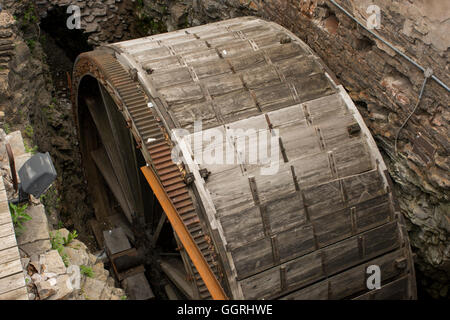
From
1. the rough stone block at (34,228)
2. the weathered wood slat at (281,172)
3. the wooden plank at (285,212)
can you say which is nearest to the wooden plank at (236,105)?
the weathered wood slat at (281,172)

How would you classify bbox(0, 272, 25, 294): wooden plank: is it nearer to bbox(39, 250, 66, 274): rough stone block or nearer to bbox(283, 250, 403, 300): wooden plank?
bbox(39, 250, 66, 274): rough stone block

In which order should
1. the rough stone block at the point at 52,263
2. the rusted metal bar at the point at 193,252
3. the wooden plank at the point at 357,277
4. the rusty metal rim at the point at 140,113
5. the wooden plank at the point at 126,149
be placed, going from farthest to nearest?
the wooden plank at the point at 126,149 → the wooden plank at the point at 357,277 → the rusty metal rim at the point at 140,113 → the rusted metal bar at the point at 193,252 → the rough stone block at the point at 52,263

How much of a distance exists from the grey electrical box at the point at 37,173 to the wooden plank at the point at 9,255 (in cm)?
45

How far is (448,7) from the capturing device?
3.83 metres

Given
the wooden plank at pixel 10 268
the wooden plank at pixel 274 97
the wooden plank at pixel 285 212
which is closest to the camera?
the wooden plank at pixel 10 268

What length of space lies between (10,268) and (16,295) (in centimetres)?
25

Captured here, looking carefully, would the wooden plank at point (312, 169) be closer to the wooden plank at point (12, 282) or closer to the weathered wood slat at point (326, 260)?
the weathered wood slat at point (326, 260)

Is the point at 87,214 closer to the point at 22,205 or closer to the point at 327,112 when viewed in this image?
the point at 22,205

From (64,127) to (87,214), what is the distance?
2.13m

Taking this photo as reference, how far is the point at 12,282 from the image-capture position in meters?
3.13

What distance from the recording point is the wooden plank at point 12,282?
121 inches

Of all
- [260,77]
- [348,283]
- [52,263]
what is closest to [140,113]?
[260,77]

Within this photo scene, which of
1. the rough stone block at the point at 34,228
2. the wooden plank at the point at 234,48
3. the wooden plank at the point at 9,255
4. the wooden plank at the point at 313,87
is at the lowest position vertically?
the rough stone block at the point at 34,228

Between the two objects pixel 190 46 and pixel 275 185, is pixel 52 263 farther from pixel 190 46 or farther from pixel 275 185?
pixel 190 46
